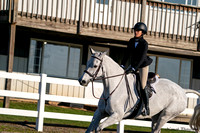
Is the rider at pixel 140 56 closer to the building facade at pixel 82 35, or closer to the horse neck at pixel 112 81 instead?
the horse neck at pixel 112 81

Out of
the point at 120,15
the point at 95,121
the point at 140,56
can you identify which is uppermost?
the point at 120,15

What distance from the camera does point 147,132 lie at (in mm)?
14438

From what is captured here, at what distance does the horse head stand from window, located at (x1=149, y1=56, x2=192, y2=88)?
14674 mm

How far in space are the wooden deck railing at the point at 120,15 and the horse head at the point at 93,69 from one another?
8.95 m

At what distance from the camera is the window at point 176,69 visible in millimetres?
22500

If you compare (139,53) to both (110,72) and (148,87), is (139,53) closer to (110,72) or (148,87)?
(110,72)

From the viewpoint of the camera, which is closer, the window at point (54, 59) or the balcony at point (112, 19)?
the balcony at point (112, 19)

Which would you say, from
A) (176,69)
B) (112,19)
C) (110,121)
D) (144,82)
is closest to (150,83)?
(144,82)

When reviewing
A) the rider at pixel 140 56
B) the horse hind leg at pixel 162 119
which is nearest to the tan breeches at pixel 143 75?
the rider at pixel 140 56

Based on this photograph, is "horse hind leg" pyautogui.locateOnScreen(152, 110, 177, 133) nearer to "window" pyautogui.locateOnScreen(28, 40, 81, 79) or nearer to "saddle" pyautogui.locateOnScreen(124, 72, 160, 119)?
"saddle" pyautogui.locateOnScreen(124, 72, 160, 119)

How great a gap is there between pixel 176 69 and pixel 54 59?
6803 mm

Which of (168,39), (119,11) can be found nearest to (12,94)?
(119,11)

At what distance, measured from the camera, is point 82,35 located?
17.8 metres

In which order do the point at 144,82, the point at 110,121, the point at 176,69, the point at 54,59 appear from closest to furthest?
the point at 110,121, the point at 144,82, the point at 54,59, the point at 176,69
